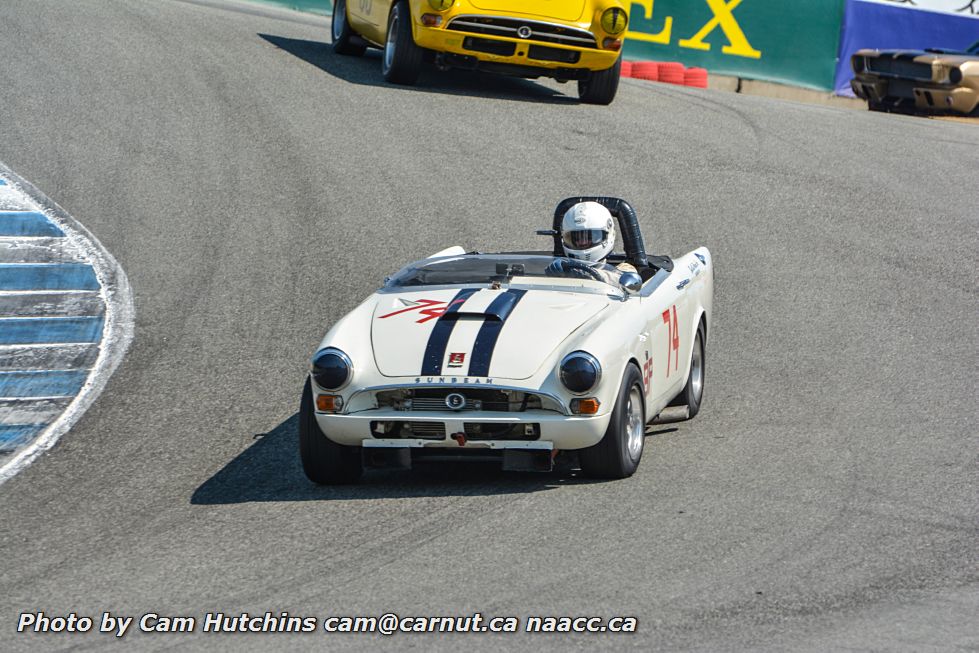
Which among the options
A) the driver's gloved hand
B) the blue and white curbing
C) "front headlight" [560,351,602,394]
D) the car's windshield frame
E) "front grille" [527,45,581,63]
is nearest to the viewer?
"front headlight" [560,351,602,394]

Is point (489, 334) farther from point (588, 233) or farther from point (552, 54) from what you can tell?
point (552, 54)

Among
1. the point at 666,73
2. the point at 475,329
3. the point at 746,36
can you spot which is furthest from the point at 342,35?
the point at 475,329

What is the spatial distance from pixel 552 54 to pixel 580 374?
853 cm

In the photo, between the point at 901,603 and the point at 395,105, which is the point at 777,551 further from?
the point at 395,105

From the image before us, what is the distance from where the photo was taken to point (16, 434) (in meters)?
7.06

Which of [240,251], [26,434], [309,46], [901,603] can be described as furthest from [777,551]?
[309,46]

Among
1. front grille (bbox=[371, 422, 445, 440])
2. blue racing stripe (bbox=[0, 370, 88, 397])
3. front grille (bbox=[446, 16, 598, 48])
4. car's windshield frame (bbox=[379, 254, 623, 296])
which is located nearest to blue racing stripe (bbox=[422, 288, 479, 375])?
front grille (bbox=[371, 422, 445, 440])

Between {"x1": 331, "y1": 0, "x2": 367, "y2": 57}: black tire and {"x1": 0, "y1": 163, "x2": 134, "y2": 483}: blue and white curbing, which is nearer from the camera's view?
{"x1": 0, "y1": 163, "x2": 134, "y2": 483}: blue and white curbing

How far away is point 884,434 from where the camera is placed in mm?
6984

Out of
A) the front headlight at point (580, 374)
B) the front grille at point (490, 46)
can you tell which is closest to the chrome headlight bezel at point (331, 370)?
the front headlight at point (580, 374)

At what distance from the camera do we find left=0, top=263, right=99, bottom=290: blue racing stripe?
938 centimetres

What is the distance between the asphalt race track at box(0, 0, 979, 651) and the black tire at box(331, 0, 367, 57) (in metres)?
0.44

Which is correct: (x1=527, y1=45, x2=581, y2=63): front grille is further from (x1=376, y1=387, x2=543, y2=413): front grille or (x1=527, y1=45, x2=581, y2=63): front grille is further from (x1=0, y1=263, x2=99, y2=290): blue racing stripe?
(x1=376, y1=387, x2=543, y2=413): front grille

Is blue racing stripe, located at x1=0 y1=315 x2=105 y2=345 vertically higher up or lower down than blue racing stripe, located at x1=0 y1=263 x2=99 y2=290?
lower down
